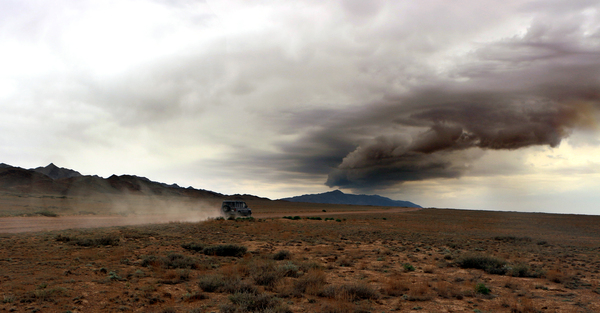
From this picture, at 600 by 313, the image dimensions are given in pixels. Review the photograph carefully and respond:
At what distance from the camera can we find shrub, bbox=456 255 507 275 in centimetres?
1471

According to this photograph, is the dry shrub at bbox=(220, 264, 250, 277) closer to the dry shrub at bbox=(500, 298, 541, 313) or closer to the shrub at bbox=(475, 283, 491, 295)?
the shrub at bbox=(475, 283, 491, 295)

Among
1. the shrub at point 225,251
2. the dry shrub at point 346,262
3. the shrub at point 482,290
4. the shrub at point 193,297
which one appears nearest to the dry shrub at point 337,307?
the shrub at point 193,297

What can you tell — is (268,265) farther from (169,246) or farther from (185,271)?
(169,246)

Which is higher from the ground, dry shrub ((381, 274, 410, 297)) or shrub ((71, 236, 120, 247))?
shrub ((71, 236, 120, 247))

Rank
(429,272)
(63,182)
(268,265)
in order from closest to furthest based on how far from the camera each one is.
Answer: (268,265) < (429,272) < (63,182)

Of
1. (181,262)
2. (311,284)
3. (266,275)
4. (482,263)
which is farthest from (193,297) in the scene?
(482,263)

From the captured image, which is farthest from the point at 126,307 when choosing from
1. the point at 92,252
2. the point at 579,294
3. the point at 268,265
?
the point at 579,294

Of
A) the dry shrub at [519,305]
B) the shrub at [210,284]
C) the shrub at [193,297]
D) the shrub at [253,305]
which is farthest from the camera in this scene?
the shrub at [210,284]

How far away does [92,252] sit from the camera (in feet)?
51.0

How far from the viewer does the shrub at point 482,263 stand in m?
14.7

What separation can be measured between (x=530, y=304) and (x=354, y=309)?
16.6 ft

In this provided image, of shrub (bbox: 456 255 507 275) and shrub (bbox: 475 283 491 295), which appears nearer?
shrub (bbox: 475 283 491 295)

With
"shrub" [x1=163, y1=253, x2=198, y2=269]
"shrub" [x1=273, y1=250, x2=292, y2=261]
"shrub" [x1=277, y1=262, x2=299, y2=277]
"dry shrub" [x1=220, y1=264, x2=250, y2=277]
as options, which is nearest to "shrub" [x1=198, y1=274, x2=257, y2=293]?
"dry shrub" [x1=220, y1=264, x2=250, y2=277]

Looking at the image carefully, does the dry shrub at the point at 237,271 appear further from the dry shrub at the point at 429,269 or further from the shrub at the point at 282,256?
the dry shrub at the point at 429,269
